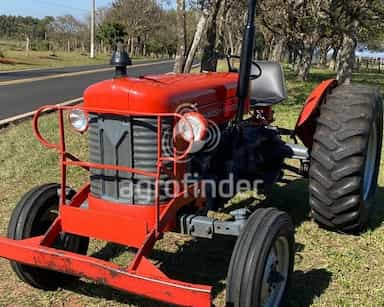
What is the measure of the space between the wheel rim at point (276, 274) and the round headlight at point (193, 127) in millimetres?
810

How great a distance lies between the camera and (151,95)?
325cm

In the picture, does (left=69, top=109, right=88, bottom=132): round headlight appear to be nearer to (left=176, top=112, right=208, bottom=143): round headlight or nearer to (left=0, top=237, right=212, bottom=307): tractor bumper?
(left=176, top=112, right=208, bottom=143): round headlight

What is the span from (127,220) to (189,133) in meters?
0.65

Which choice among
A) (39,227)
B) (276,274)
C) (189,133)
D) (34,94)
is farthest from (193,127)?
(34,94)

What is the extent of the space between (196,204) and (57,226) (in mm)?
949

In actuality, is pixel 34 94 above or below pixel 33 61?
above

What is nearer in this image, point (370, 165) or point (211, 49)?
point (370, 165)

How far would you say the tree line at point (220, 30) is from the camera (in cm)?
1216

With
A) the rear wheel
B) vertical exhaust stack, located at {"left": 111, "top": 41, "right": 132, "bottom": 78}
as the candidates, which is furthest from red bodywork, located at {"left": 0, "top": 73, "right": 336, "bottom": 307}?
the rear wheel

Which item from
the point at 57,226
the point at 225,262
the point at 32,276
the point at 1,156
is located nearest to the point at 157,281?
the point at 57,226

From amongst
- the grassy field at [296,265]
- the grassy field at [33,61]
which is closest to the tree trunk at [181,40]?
the grassy field at [296,265]

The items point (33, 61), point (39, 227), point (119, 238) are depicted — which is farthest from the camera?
point (33, 61)

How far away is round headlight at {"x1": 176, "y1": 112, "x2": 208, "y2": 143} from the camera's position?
3.13 metres

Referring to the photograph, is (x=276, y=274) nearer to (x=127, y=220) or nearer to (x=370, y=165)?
(x=127, y=220)
